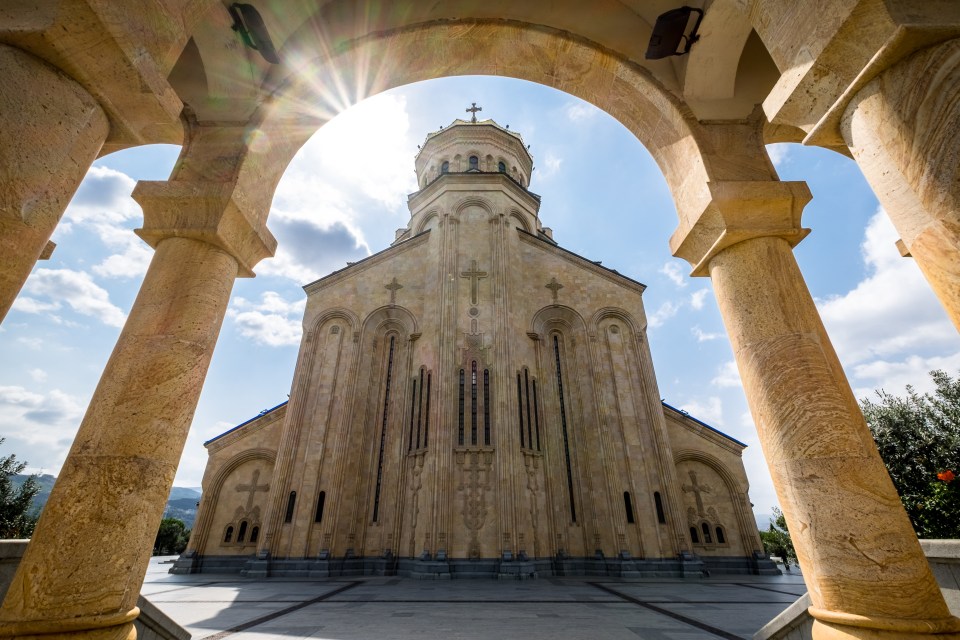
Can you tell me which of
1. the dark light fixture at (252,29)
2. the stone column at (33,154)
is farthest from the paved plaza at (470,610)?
the dark light fixture at (252,29)

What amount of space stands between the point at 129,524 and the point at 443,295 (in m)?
12.8

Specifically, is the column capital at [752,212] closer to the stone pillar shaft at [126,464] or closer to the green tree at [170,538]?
the stone pillar shaft at [126,464]

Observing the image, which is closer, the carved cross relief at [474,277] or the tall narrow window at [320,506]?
the tall narrow window at [320,506]

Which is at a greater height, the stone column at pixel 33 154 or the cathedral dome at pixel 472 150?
the cathedral dome at pixel 472 150

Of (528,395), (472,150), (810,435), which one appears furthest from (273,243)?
(472,150)

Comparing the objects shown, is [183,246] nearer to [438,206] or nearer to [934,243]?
[934,243]

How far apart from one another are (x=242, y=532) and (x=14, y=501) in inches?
391

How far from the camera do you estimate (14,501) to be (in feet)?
51.5

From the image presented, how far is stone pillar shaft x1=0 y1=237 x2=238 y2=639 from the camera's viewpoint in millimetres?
1944

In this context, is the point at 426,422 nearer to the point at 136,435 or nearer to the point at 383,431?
the point at 383,431

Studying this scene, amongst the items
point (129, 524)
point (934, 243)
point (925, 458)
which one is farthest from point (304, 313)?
point (925, 458)

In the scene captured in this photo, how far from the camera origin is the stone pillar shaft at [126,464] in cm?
194

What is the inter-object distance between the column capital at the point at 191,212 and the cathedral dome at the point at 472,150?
715 inches

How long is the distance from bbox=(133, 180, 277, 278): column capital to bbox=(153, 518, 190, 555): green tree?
36696mm
